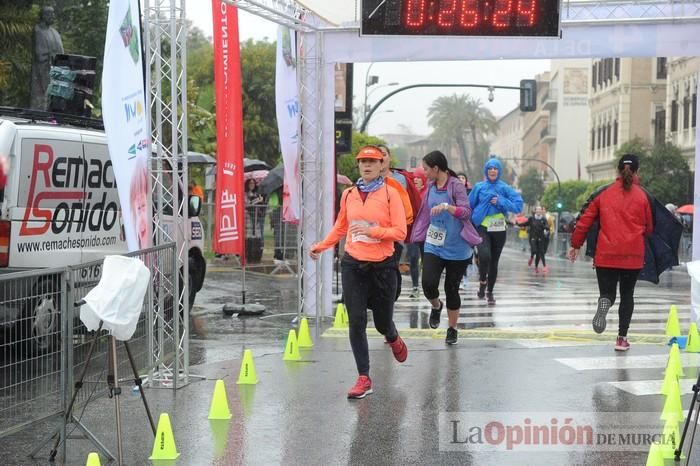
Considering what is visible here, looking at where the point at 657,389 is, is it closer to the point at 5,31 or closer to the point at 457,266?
the point at 457,266

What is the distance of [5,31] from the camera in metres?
22.1

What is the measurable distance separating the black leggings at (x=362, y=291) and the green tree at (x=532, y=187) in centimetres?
8622

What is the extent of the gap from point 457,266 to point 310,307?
11.6 feet

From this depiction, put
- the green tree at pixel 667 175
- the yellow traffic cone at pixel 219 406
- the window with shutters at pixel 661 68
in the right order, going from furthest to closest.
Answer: the window with shutters at pixel 661 68 < the green tree at pixel 667 175 < the yellow traffic cone at pixel 219 406

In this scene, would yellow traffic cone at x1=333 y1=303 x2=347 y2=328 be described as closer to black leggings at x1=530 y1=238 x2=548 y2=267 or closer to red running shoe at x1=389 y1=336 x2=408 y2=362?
red running shoe at x1=389 y1=336 x2=408 y2=362

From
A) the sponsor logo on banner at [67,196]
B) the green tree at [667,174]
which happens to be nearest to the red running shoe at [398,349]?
the sponsor logo on banner at [67,196]

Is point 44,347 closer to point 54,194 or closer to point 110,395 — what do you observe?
point 110,395

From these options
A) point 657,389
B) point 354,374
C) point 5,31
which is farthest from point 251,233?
point 657,389

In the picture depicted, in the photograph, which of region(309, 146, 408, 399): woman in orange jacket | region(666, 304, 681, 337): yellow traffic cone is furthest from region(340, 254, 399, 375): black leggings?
region(666, 304, 681, 337): yellow traffic cone

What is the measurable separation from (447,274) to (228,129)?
117 inches

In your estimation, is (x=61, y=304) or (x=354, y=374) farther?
(x=354, y=374)

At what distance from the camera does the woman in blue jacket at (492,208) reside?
45.9 ft

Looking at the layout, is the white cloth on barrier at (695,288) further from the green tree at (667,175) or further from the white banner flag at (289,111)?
the green tree at (667,175)

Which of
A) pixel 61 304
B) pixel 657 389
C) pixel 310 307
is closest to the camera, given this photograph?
pixel 61 304
